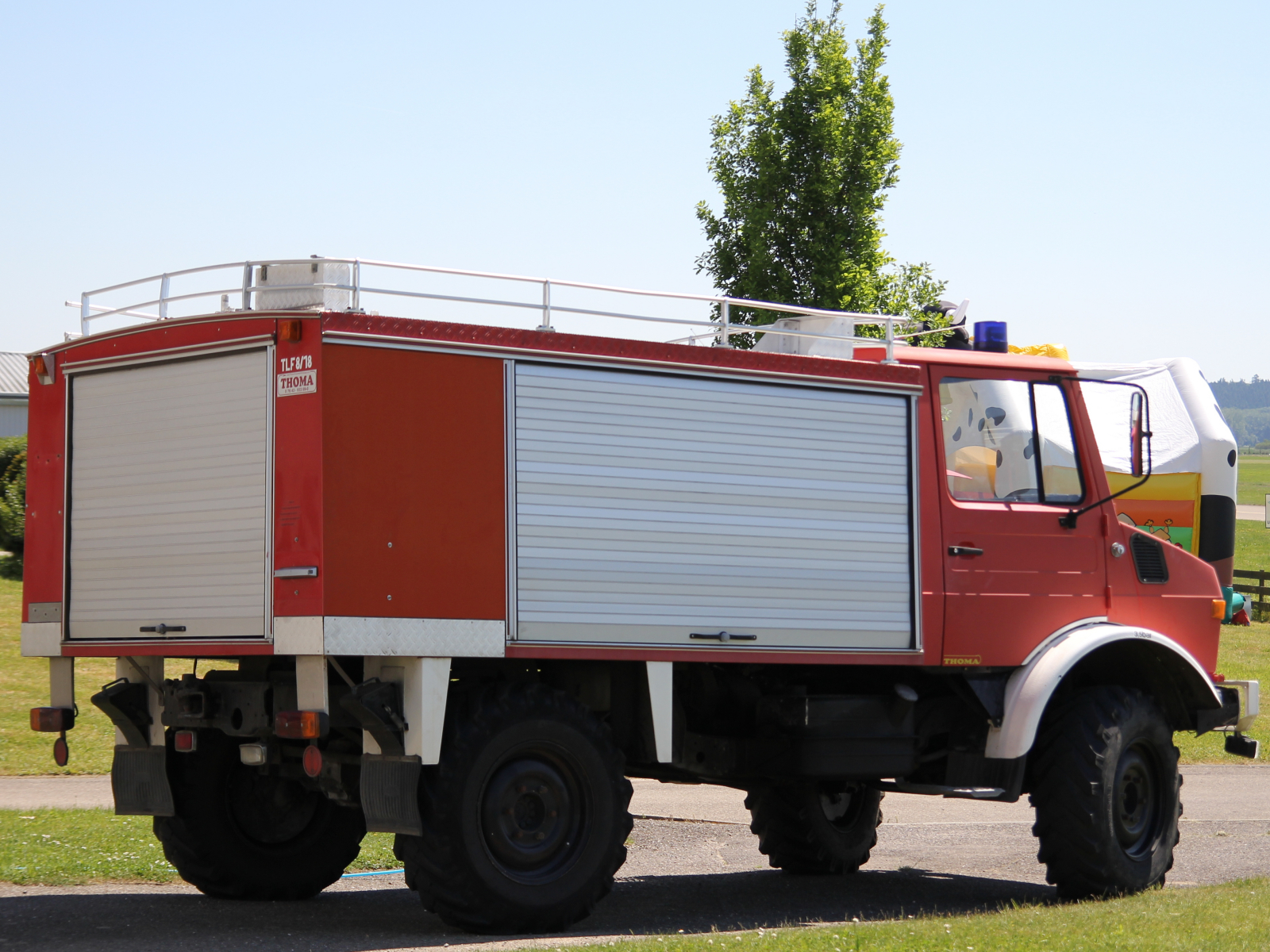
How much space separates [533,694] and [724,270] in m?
11.7

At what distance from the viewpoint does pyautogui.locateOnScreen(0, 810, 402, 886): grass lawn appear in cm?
966

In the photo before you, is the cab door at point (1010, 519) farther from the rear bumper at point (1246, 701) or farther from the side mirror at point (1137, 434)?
the rear bumper at point (1246, 701)

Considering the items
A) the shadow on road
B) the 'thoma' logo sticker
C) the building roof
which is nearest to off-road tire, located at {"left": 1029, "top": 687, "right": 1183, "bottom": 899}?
the shadow on road

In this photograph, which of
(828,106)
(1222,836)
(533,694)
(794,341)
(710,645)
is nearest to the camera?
(533,694)

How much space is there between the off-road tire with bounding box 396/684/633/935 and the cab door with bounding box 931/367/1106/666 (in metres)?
2.45

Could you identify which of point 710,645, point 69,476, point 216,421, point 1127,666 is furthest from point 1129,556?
point 69,476

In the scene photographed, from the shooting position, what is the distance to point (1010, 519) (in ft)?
30.7

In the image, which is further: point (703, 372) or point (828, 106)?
point (828, 106)

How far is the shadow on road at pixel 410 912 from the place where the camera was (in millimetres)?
7520

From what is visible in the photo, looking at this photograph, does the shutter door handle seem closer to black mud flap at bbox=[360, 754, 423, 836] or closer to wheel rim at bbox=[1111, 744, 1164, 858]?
black mud flap at bbox=[360, 754, 423, 836]

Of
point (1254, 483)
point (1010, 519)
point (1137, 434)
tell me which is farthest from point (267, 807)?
point (1254, 483)

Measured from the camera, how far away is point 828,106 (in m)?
18.2

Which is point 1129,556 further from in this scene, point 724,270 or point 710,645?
point 724,270

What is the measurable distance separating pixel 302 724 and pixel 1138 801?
5.26 meters
